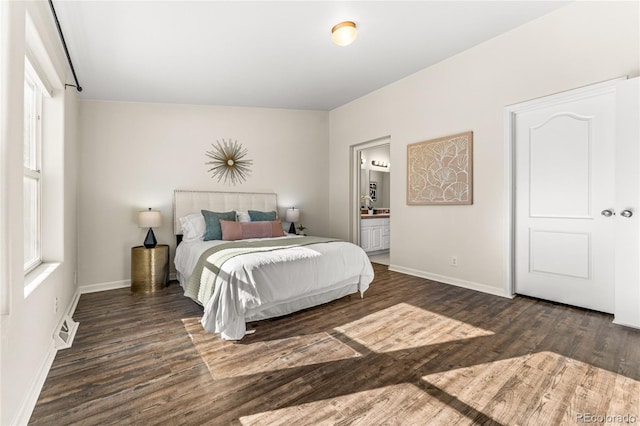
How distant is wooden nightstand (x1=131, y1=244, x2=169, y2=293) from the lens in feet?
12.4

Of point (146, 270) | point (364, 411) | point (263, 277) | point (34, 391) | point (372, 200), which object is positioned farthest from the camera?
point (372, 200)

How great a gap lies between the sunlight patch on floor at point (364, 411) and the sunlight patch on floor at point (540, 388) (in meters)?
0.17

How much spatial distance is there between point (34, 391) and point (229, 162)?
3.65 meters

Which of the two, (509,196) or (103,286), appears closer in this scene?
(509,196)

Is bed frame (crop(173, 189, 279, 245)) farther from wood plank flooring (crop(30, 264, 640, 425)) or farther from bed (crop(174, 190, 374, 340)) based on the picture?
wood plank flooring (crop(30, 264, 640, 425))

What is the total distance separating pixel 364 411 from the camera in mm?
1519

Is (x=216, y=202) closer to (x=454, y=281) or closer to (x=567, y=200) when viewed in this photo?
(x=454, y=281)

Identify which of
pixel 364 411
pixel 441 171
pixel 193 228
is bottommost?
pixel 364 411

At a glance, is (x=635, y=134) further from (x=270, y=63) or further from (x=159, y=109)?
(x=159, y=109)

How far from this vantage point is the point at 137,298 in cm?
354

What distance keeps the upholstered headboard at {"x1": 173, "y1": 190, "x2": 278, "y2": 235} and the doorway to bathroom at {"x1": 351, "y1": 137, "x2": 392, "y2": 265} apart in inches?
59.1

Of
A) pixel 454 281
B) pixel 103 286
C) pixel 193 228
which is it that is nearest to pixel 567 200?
pixel 454 281

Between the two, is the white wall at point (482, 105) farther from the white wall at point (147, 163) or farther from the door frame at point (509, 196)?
the white wall at point (147, 163)

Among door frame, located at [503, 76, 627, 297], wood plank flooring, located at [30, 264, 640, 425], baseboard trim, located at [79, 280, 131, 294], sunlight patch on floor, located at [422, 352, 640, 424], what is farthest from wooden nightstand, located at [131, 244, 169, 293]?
door frame, located at [503, 76, 627, 297]
